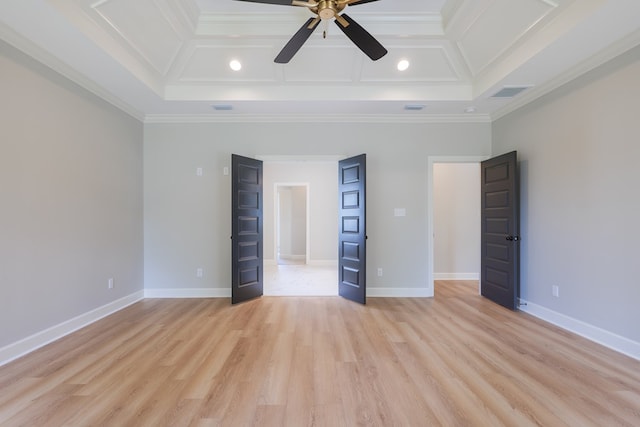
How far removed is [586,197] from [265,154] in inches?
156

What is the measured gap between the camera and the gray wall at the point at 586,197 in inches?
96.6

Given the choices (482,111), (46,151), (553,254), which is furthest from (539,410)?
(46,151)

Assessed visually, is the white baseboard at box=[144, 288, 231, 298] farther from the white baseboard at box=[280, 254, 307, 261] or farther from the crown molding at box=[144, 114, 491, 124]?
the white baseboard at box=[280, 254, 307, 261]

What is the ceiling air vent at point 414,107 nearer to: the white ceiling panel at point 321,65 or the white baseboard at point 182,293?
the white ceiling panel at point 321,65

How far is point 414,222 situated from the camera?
426 centimetres

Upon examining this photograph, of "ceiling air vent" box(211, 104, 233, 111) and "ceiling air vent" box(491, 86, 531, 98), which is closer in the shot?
"ceiling air vent" box(491, 86, 531, 98)

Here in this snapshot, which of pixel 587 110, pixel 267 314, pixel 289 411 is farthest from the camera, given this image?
pixel 267 314

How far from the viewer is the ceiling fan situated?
1.90m

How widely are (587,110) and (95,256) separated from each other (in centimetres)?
567

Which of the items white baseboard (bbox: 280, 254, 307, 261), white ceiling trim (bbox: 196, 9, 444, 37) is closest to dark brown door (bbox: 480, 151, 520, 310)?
white ceiling trim (bbox: 196, 9, 444, 37)

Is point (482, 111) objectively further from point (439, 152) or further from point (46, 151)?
point (46, 151)

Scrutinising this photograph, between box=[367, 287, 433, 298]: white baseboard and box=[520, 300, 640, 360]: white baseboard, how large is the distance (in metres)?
1.25

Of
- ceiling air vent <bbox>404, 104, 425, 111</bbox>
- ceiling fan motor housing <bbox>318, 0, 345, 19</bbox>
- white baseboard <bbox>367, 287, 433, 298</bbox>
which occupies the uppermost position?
ceiling air vent <bbox>404, 104, 425, 111</bbox>

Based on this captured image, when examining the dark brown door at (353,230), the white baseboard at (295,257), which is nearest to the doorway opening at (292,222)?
the white baseboard at (295,257)
